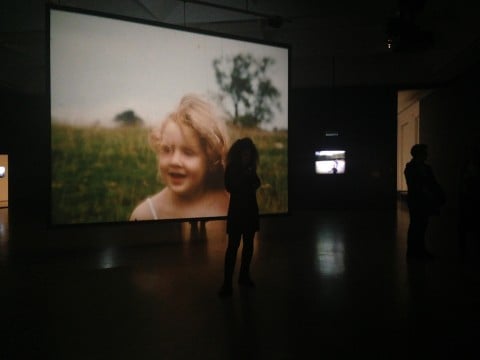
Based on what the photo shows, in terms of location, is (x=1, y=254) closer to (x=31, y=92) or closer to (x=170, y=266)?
(x=170, y=266)

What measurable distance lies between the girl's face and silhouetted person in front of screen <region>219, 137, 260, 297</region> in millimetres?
2256

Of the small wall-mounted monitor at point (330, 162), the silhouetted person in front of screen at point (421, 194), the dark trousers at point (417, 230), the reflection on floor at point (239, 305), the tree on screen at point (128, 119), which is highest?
the tree on screen at point (128, 119)

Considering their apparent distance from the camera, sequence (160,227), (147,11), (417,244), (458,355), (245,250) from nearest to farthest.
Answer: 1. (458,355)
2. (245,250)
3. (417,244)
4. (147,11)
5. (160,227)

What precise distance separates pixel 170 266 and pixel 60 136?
7.75 feet

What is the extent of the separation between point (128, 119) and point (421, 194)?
A: 431 centimetres

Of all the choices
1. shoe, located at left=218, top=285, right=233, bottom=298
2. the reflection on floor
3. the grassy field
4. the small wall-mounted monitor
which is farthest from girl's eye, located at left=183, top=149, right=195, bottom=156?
the small wall-mounted monitor

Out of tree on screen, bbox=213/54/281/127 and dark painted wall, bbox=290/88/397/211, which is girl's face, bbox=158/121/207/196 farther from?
dark painted wall, bbox=290/88/397/211

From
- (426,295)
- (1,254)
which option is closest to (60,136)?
(1,254)

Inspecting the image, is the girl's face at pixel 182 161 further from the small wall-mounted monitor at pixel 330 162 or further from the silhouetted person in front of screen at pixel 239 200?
the small wall-mounted monitor at pixel 330 162

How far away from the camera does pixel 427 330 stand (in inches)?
127

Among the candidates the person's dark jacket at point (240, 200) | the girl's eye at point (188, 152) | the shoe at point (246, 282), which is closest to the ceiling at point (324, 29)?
the girl's eye at point (188, 152)

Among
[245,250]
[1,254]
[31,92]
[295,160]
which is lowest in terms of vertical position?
[1,254]

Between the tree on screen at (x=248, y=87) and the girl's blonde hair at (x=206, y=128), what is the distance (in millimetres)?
345

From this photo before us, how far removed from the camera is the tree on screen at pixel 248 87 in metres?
6.72
